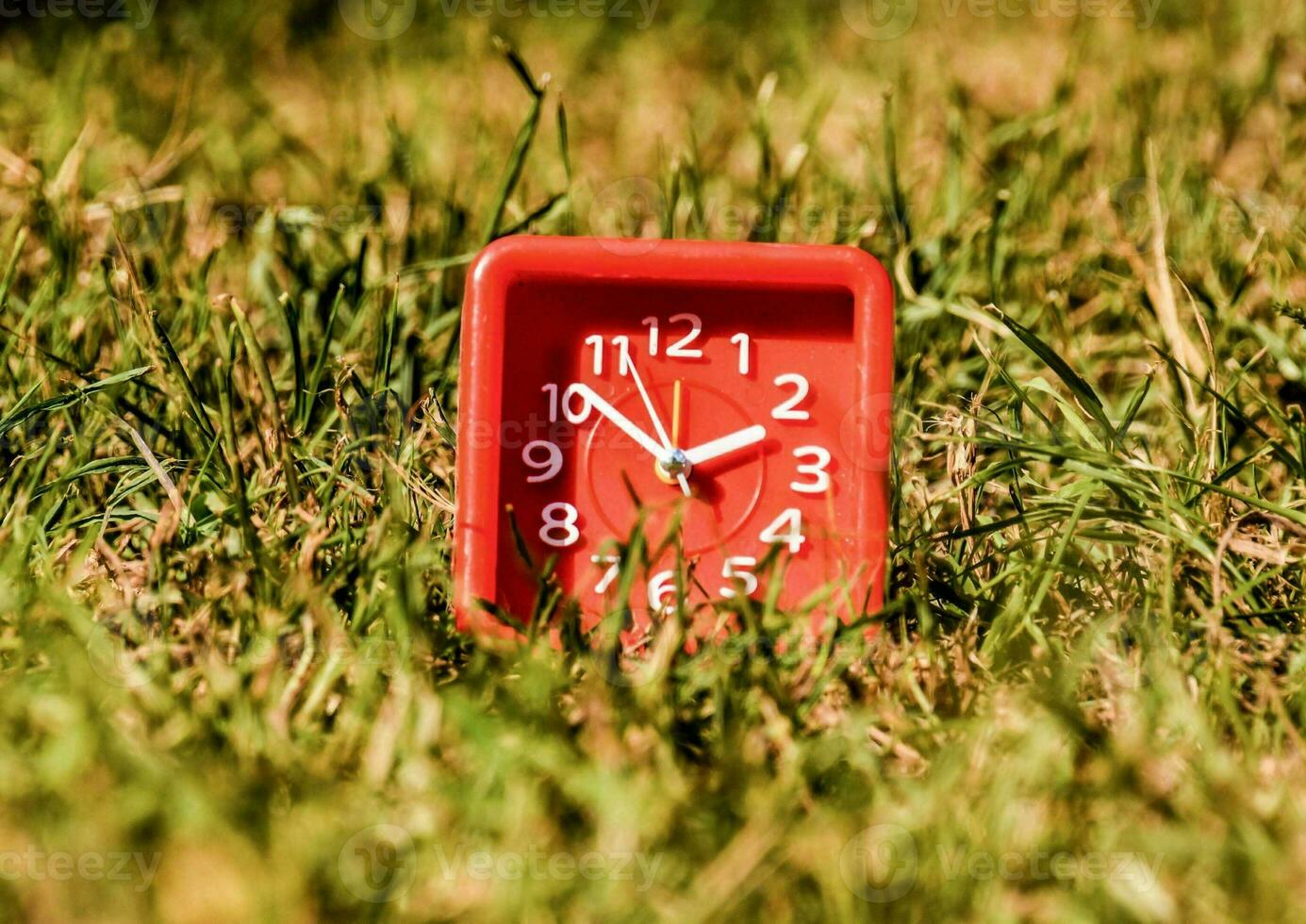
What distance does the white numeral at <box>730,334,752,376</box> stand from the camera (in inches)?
61.1

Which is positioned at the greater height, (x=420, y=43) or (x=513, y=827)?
(x=420, y=43)

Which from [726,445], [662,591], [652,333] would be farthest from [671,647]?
[652,333]

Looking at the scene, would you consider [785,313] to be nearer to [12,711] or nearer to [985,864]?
[985,864]

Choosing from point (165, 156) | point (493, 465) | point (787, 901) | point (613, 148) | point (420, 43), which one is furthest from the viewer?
point (420, 43)

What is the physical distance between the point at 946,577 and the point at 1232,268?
3.07 feet

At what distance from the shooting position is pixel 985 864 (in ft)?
3.72

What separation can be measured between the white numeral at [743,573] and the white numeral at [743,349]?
225mm

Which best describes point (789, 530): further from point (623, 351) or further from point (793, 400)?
point (623, 351)

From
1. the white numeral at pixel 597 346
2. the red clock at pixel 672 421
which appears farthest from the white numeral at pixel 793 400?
the white numeral at pixel 597 346

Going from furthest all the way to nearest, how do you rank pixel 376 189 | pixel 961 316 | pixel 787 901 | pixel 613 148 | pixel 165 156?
pixel 613 148
pixel 165 156
pixel 376 189
pixel 961 316
pixel 787 901

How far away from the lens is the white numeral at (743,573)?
4.91 feet

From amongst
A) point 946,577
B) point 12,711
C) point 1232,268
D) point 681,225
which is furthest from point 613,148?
point 12,711

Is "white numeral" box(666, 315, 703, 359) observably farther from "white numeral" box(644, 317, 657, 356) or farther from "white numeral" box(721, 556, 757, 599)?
"white numeral" box(721, 556, 757, 599)

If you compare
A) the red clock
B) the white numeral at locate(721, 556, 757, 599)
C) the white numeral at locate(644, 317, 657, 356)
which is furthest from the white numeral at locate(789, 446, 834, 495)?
the white numeral at locate(644, 317, 657, 356)
